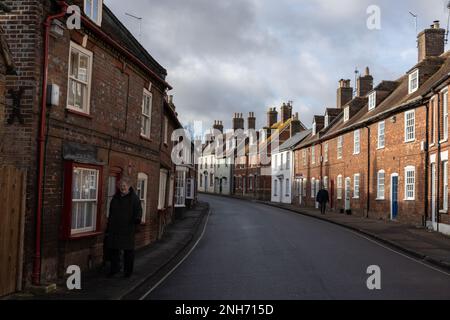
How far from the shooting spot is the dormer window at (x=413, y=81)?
2705 cm

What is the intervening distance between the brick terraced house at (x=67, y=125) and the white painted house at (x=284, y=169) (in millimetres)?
39436

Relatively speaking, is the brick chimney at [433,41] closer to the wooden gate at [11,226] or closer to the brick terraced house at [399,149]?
the brick terraced house at [399,149]

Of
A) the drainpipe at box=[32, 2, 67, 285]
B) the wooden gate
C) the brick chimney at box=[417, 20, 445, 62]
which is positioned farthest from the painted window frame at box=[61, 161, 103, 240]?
the brick chimney at box=[417, 20, 445, 62]

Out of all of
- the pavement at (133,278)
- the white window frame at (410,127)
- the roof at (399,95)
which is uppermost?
the roof at (399,95)

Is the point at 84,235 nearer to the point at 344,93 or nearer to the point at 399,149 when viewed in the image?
the point at 399,149

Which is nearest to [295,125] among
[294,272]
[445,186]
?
[445,186]

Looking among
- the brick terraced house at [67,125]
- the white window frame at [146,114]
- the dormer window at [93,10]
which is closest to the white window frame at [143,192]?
the brick terraced house at [67,125]

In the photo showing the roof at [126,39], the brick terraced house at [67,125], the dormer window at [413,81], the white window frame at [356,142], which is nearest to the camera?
the brick terraced house at [67,125]

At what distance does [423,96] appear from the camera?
917 inches

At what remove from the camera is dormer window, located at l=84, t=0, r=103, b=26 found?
38.9 ft

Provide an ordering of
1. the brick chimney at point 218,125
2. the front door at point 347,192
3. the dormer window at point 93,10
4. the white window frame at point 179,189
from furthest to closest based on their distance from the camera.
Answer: the brick chimney at point 218,125
the front door at point 347,192
the white window frame at point 179,189
the dormer window at point 93,10

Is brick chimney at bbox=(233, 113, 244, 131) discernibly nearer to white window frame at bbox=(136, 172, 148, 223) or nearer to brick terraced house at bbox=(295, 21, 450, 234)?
brick terraced house at bbox=(295, 21, 450, 234)

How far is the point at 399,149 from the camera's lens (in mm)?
26578
